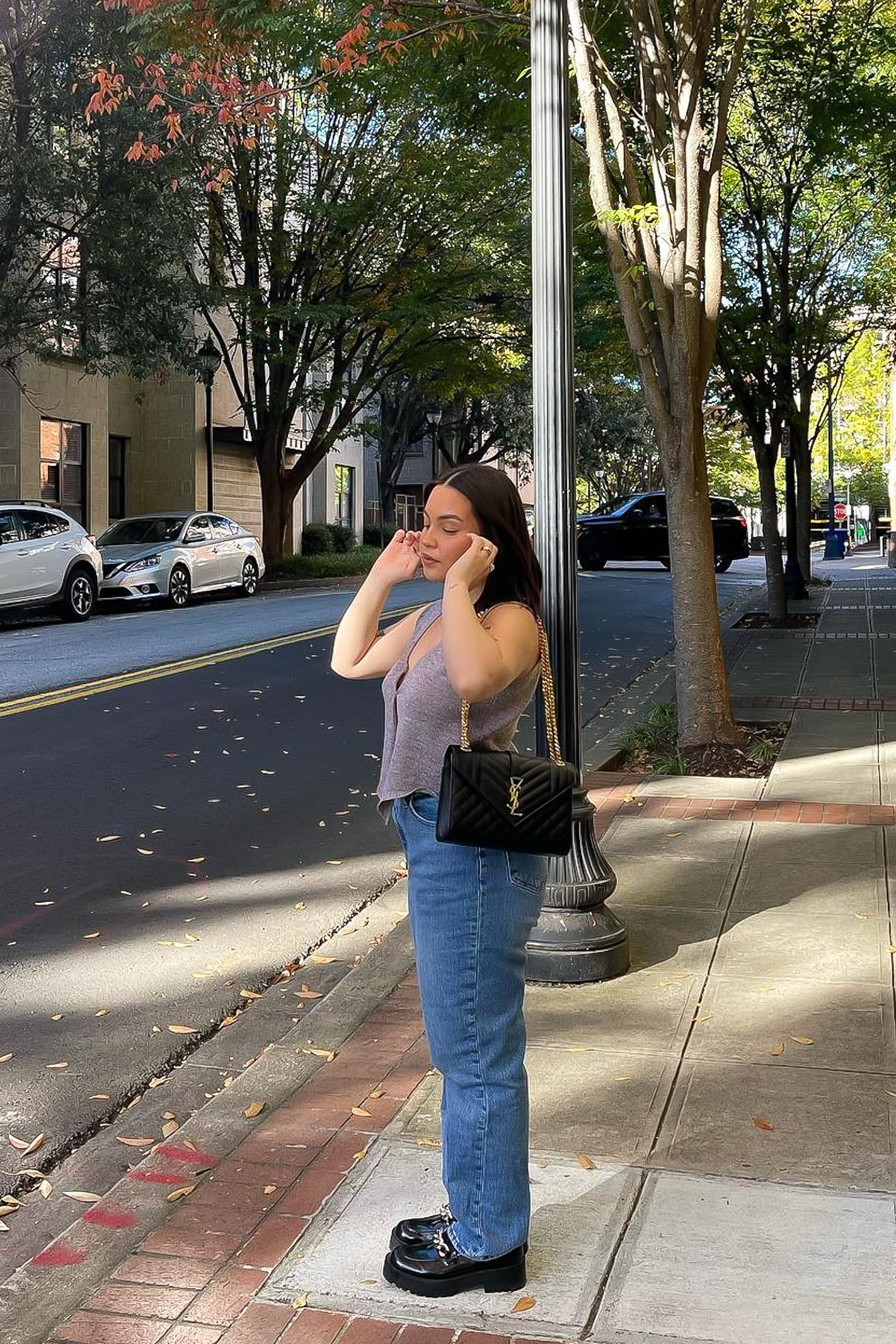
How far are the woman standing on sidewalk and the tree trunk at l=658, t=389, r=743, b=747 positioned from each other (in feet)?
21.4

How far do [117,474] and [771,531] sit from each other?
71.1 feet

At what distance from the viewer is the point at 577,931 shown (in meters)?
5.12

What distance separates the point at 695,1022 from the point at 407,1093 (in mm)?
1051

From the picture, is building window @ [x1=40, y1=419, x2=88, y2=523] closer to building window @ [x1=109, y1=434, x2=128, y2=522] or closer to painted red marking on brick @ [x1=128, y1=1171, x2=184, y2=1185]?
building window @ [x1=109, y1=434, x2=128, y2=522]

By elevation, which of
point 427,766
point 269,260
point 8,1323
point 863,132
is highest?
point 269,260

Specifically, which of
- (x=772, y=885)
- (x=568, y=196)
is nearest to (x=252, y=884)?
(x=772, y=885)

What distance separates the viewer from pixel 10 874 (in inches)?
269

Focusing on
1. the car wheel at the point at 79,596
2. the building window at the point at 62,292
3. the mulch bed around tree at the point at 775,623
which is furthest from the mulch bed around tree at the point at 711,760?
the building window at the point at 62,292

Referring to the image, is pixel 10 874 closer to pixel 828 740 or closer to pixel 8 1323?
pixel 8 1323

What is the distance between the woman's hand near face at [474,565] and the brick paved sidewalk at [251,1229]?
154cm

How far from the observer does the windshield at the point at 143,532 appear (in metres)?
24.8

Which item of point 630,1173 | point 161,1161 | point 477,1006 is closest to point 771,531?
point 630,1173

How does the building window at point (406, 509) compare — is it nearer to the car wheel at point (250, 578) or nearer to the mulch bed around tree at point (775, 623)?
the car wheel at point (250, 578)

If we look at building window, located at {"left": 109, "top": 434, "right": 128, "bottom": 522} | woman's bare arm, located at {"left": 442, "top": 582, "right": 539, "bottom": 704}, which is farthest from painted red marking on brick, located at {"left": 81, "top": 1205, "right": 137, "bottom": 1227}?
building window, located at {"left": 109, "top": 434, "right": 128, "bottom": 522}
